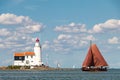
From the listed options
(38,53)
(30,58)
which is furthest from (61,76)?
(30,58)

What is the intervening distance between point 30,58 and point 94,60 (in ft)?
203

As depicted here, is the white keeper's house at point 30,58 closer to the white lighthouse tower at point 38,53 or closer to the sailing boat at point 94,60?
the white lighthouse tower at point 38,53

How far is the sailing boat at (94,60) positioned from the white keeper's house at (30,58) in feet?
173

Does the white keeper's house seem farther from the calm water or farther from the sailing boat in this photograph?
the calm water

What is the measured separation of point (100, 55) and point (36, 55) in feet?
189

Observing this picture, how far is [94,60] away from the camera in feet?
448

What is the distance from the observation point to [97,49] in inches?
5428

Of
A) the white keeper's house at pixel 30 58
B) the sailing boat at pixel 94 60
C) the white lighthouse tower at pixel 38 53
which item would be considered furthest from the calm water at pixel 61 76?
the white keeper's house at pixel 30 58

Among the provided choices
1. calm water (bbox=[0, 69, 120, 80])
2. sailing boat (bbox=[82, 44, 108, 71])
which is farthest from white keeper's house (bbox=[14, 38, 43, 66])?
calm water (bbox=[0, 69, 120, 80])

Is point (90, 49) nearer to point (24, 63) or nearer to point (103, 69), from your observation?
point (103, 69)

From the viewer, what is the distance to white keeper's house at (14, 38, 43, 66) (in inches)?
7436

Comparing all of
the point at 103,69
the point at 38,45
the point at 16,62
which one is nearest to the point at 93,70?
the point at 103,69

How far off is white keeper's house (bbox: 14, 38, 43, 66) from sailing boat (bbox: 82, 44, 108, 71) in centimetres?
5264

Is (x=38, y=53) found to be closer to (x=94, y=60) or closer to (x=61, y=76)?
(x=94, y=60)
